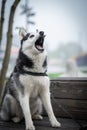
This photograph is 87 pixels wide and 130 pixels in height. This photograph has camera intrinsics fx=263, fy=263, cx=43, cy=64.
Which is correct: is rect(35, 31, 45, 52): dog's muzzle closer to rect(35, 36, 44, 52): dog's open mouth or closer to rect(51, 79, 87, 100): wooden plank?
rect(35, 36, 44, 52): dog's open mouth

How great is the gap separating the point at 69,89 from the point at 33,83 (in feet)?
1.68

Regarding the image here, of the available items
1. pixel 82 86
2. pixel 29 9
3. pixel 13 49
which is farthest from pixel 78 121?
pixel 29 9

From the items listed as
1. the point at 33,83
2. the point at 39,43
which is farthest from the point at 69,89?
the point at 39,43

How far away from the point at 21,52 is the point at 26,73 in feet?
0.54

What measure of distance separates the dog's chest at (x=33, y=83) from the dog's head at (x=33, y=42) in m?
→ 0.20

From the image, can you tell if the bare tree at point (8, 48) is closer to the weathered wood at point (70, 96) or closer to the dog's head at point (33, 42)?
the weathered wood at point (70, 96)

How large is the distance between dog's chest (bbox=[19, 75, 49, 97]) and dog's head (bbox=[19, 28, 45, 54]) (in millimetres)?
198

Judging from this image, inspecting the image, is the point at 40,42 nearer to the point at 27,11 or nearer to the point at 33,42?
the point at 33,42

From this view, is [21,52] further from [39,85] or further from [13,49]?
[13,49]

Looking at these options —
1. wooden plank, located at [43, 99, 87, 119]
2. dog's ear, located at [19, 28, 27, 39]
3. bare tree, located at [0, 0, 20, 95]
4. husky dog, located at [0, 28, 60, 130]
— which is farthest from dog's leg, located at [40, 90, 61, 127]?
bare tree, located at [0, 0, 20, 95]

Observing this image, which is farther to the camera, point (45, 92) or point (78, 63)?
point (78, 63)

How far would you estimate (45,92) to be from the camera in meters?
2.04

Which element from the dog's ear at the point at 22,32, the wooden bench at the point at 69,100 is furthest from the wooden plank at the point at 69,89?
the dog's ear at the point at 22,32

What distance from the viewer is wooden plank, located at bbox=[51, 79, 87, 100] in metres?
2.30
